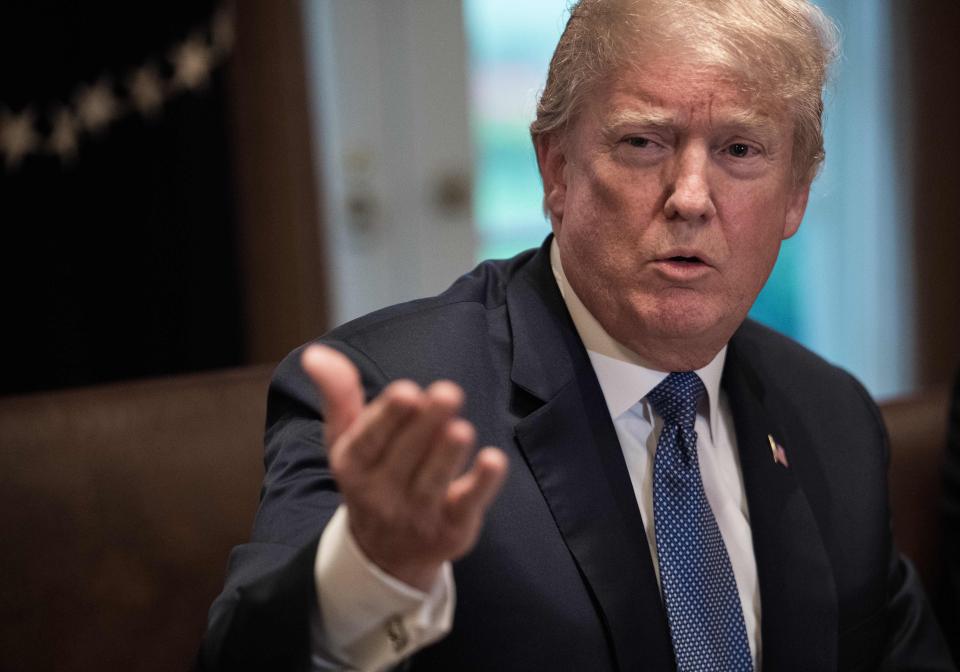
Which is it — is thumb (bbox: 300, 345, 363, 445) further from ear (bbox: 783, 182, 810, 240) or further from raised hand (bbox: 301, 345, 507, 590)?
ear (bbox: 783, 182, 810, 240)

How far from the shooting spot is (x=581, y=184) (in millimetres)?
1349

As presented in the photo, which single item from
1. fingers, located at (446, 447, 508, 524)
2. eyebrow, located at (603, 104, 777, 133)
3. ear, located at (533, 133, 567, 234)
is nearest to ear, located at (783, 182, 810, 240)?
eyebrow, located at (603, 104, 777, 133)

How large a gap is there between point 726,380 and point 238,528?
718mm

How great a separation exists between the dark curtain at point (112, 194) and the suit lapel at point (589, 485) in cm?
172

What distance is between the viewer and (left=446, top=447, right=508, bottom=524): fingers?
2.77 feet

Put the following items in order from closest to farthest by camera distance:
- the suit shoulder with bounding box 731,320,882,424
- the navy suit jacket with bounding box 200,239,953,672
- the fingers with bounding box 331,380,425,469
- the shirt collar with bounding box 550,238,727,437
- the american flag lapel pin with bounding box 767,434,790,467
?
the fingers with bounding box 331,380,425,469
the navy suit jacket with bounding box 200,239,953,672
the shirt collar with bounding box 550,238,727,437
the american flag lapel pin with bounding box 767,434,790,467
the suit shoulder with bounding box 731,320,882,424

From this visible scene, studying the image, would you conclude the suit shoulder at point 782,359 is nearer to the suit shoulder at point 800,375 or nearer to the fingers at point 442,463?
the suit shoulder at point 800,375

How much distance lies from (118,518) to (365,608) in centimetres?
78

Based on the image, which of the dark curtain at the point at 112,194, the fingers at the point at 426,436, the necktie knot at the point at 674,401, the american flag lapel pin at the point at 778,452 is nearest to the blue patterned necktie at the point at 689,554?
the necktie knot at the point at 674,401

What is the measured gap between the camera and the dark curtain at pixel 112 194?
106 inches

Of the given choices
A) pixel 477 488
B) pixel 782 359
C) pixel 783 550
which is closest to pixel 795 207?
pixel 782 359

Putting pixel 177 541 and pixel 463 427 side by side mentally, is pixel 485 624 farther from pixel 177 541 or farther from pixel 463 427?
pixel 177 541

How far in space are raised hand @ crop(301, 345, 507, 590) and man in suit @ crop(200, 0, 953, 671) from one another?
0.21m

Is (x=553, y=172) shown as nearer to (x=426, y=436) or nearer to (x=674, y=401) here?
(x=674, y=401)
